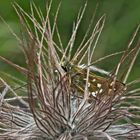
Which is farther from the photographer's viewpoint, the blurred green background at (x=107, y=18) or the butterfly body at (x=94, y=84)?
the blurred green background at (x=107, y=18)

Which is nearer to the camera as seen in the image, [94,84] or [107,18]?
[94,84]

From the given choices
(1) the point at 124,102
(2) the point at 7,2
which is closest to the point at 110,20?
(2) the point at 7,2

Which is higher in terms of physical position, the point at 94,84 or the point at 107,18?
the point at 107,18

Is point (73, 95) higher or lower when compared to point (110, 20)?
lower

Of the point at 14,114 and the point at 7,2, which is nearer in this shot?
the point at 14,114

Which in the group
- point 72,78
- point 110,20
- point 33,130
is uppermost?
point 110,20

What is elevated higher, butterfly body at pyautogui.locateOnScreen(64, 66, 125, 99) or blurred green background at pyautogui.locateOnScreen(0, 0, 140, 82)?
blurred green background at pyautogui.locateOnScreen(0, 0, 140, 82)

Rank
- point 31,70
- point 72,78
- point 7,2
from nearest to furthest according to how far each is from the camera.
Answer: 1. point 31,70
2. point 72,78
3. point 7,2

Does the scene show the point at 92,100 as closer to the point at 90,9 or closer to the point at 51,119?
the point at 51,119

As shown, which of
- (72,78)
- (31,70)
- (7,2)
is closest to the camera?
(31,70)

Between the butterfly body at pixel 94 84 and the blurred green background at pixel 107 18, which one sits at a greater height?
the blurred green background at pixel 107 18

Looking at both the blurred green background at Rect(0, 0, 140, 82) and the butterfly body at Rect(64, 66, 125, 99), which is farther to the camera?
the blurred green background at Rect(0, 0, 140, 82)
